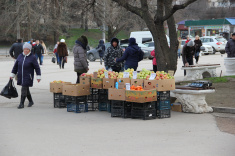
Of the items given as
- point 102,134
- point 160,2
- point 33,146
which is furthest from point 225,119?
point 160,2

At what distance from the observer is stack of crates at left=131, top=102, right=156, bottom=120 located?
10.2 meters

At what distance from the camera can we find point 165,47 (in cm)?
1584

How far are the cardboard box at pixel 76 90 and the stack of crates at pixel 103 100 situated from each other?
1.21 feet

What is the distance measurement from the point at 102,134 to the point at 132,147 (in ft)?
4.16

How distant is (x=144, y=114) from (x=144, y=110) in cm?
9

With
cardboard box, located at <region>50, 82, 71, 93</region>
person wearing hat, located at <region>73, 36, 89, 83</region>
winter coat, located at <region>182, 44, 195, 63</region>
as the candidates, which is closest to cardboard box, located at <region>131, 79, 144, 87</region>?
cardboard box, located at <region>50, 82, 71, 93</region>

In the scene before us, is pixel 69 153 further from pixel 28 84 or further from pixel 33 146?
pixel 28 84

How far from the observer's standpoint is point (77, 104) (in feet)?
37.6

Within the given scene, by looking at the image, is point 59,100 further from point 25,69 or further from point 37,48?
point 37,48

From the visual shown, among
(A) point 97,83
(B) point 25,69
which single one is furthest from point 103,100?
(B) point 25,69

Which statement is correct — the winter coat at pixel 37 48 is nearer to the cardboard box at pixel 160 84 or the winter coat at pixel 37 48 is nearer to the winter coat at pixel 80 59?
the winter coat at pixel 80 59

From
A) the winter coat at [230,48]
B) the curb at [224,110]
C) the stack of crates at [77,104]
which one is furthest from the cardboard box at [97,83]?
the winter coat at [230,48]

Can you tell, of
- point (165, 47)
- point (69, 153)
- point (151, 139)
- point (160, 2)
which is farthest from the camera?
point (165, 47)

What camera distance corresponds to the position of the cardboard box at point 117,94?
10.4 m
